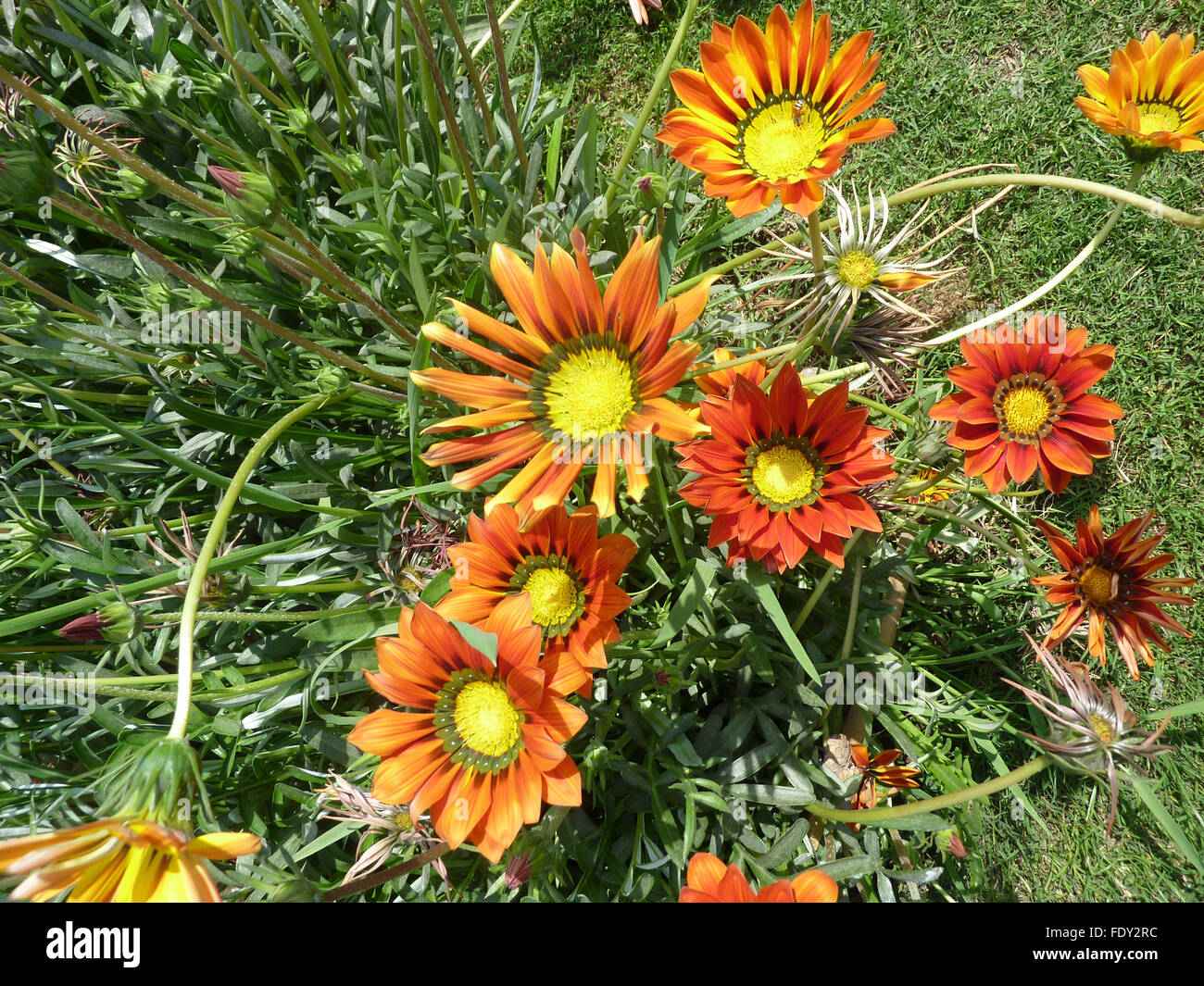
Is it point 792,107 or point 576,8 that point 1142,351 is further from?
point 576,8

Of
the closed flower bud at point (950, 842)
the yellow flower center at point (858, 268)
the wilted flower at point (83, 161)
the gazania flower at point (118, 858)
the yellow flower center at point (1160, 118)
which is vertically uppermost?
the wilted flower at point (83, 161)

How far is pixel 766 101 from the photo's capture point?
143 centimetres

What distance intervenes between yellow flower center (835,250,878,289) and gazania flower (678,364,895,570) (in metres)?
0.71

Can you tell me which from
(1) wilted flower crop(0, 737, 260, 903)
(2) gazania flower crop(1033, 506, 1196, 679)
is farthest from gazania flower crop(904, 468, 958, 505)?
(1) wilted flower crop(0, 737, 260, 903)

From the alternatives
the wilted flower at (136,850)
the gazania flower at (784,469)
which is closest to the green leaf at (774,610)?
the gazania flower at (784,469)

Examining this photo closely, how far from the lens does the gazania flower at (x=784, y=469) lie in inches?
50.9

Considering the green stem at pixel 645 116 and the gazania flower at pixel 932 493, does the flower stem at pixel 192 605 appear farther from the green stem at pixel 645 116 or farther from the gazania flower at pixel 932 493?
the gazania flower at pixel 932 493

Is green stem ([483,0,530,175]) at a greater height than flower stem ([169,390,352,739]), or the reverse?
green stem ([483,0,530,175])

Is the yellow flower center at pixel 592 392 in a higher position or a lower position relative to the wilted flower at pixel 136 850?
higher

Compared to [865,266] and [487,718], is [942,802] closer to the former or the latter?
[487,718]

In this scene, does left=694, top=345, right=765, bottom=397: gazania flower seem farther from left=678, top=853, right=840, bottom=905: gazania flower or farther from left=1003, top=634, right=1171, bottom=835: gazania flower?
left=678, top=853, right=840, bottom=905: gazania flower

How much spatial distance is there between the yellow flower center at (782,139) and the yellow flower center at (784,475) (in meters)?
0.49

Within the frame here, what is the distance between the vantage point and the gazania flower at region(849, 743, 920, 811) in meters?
1.67

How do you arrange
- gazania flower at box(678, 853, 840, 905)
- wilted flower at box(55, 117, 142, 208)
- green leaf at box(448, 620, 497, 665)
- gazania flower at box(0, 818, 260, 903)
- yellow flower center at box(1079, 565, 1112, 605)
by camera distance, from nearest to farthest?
gazania flower at box(0, 818, 260, 903) < green leaf at box(448, 620, 497, 665) < gazania flower at box(678, 853, 840, 905) < yellow flower center at box(1079, 565, 1112, 605) < wilted flower at box(55, 117, 142, 208)
